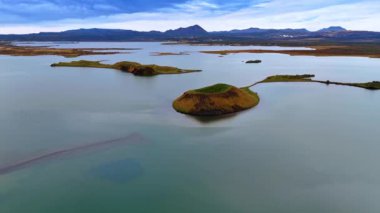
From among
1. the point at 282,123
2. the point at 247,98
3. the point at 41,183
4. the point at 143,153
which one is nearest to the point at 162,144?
the point at 143,153

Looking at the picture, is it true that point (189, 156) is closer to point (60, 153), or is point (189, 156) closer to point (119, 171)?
point (119, 171)

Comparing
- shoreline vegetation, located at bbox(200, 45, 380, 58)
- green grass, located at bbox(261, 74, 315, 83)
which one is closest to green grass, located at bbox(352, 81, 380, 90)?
green grass, located at bbox(261, 74, 315, 83)

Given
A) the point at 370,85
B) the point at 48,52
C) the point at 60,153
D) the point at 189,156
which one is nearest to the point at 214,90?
the point at 189,156

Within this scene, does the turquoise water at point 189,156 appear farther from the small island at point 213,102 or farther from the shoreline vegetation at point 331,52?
the shoreline vegetation at point 331,52

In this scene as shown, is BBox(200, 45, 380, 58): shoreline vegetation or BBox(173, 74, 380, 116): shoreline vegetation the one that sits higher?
BBox(200, 45, 380, 58): shoreline vegetation

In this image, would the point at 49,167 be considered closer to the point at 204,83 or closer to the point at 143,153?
the point at 143,153

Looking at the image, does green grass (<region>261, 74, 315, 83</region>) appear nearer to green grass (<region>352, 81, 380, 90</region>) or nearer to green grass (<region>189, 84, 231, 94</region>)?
green grass (<region>352, 81, 380, 90</region>)
